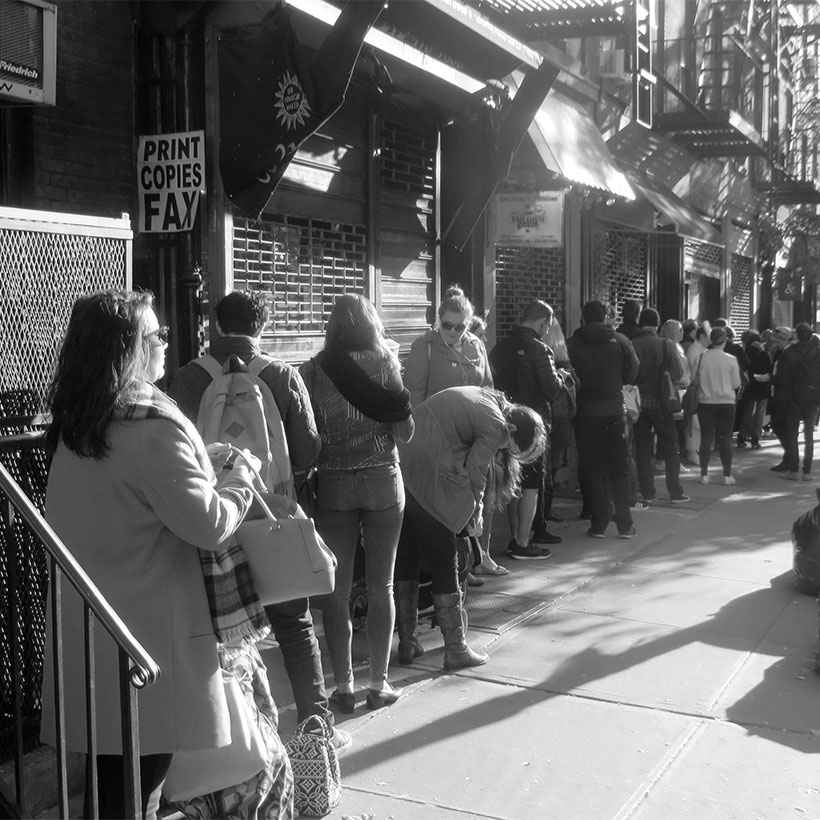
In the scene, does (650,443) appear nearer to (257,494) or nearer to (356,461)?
(356,461)

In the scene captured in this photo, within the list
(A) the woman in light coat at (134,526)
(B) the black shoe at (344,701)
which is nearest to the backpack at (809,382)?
(B) the black shoe at (344,701)

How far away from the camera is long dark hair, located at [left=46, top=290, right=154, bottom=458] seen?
9.76 feet

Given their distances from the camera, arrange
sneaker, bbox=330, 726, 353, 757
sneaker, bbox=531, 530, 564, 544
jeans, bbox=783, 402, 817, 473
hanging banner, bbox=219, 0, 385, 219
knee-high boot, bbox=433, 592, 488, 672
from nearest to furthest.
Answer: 1. sneaker, bbox=330, 726, 353, 757
2. knee-high boot, bbox=433, 592, 488, 672
3. hanging banner, bbox=219, 0, 385, 219
4. sneaker, bbox=531, 530, 564, 544
5. jeans, bbox=783, 402, 817, 473

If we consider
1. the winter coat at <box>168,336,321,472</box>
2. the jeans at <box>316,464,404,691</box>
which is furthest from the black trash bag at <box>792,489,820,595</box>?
the winter coat at <box>168,336,321,472</box>

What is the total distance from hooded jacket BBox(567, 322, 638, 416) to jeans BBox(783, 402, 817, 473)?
14.6 ft

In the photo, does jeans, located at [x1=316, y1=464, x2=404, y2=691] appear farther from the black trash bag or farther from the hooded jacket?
the hooded jacket

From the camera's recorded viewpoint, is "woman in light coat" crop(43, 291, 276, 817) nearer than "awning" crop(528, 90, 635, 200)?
Yes

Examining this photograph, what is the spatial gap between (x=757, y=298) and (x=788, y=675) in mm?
19795

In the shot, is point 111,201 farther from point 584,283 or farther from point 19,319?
point 584,283

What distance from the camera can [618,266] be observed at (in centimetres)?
1532

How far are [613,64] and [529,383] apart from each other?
727cm

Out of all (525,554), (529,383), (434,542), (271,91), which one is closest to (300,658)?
(434,542)

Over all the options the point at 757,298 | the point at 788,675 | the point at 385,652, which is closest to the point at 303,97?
the point at 385,652

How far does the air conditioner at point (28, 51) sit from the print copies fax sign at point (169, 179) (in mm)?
983
